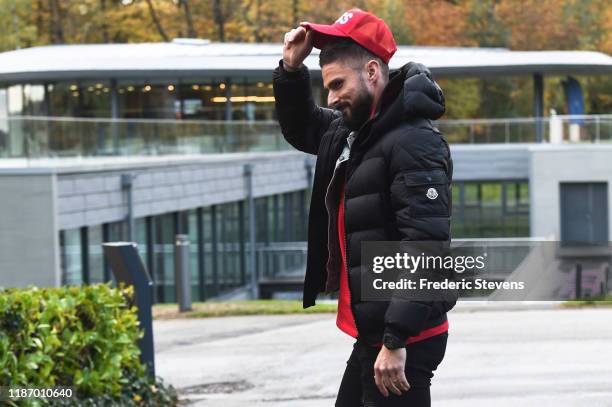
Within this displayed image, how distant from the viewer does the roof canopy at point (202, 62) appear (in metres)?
46.0

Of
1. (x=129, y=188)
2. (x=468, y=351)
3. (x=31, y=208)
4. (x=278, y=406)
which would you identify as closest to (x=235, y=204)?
(x=129, y=188)

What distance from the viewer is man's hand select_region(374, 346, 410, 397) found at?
14.7ft

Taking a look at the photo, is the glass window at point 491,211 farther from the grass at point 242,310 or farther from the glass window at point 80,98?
the grass at point 242,310

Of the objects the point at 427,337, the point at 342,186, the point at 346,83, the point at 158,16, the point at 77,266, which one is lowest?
the point at 77,266

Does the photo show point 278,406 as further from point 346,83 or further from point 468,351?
point 346,83

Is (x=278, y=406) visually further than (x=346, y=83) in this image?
Yes

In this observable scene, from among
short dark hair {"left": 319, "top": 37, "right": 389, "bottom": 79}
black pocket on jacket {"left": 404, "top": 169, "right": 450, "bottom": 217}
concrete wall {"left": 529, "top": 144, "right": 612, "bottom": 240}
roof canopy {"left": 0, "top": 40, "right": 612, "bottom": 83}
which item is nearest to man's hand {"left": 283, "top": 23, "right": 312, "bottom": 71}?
short dark hair {"left": 319, "top": 37, "right": 389, "bottom": 79}

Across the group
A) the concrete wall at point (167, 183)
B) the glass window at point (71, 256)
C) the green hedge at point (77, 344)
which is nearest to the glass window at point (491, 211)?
the concrete wall at point (167, 183)

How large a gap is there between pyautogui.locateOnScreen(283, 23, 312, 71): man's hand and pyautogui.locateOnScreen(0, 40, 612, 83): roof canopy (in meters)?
38.7

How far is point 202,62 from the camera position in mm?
47688

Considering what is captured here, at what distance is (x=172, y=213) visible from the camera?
32875mm

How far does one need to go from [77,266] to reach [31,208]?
16.5ft

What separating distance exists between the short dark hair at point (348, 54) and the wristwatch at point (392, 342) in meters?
0.92

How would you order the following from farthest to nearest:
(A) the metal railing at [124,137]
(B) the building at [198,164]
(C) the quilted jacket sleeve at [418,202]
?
1. (B) the building at [198,164]
2. (A) the metal railing at [124,137]
3. (C) the quilted jacket sleeve at [418,202]
